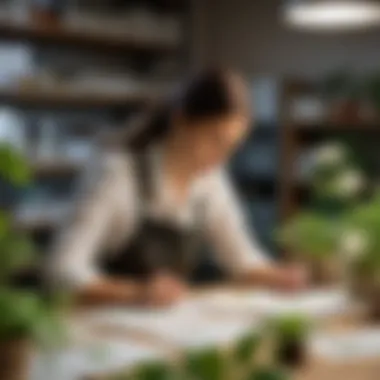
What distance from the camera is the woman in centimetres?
235

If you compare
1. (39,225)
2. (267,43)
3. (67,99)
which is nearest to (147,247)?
(39,225)

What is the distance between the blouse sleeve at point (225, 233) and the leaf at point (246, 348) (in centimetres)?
154

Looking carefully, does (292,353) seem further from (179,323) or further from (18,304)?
(18,304)

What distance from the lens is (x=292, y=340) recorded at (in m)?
1.62

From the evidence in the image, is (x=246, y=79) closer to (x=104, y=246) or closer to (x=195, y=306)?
(x=104, y=246)

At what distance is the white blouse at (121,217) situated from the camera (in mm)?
2219

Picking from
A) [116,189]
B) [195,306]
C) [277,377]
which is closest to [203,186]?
[116,189]

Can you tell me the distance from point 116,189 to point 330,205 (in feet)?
2.12

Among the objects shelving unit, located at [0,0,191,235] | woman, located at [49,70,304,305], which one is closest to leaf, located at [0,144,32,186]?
woman, located at [49,70,304,305]

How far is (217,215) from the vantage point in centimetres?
265

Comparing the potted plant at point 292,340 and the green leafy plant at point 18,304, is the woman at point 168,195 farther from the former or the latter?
the green leafy plant at point 18,304

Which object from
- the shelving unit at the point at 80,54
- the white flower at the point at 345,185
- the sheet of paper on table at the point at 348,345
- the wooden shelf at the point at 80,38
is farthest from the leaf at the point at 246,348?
the wooden shelf at the point at 80,38

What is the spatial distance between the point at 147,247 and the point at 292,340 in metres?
0.88

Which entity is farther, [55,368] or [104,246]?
[104,246]
